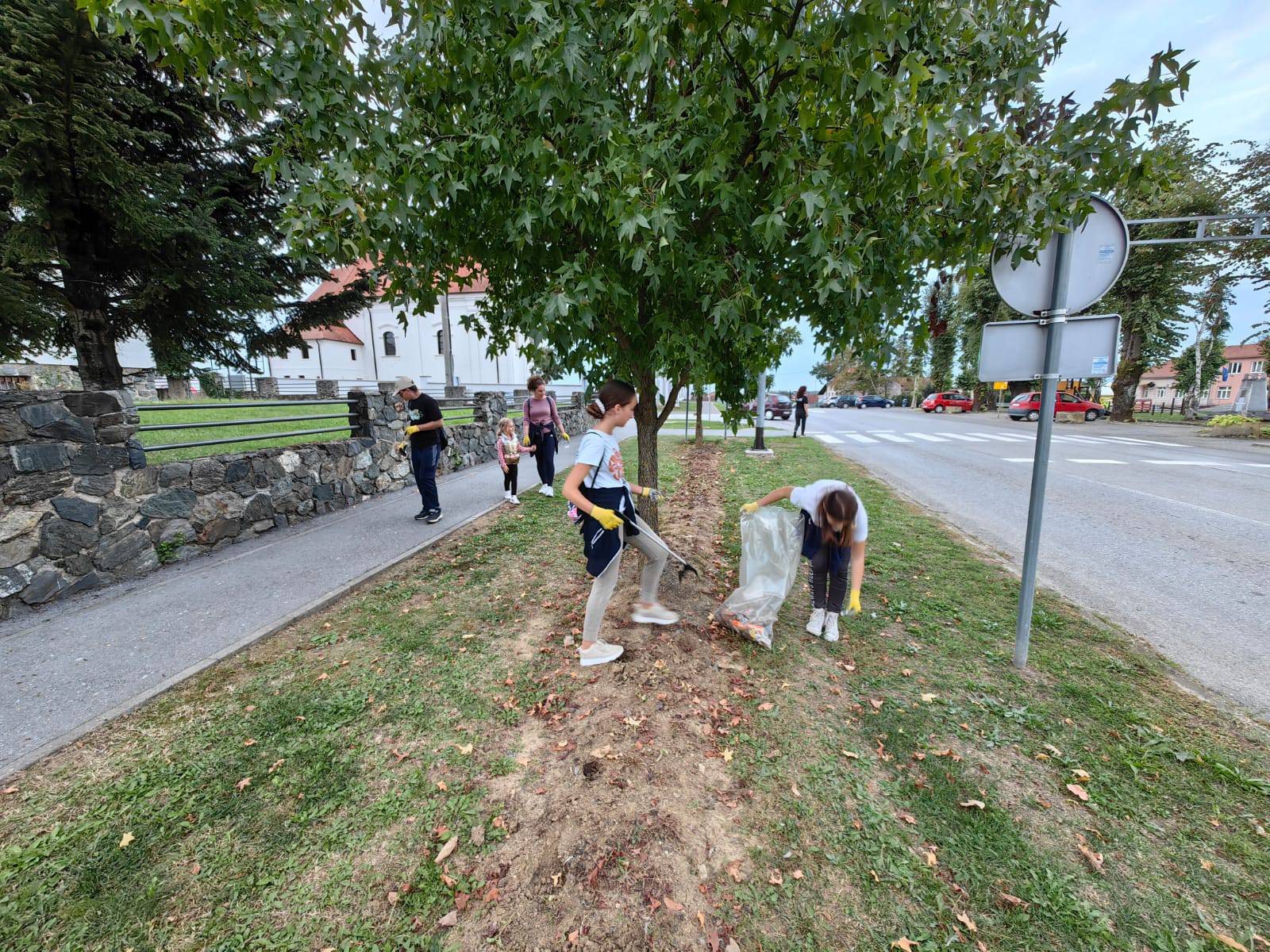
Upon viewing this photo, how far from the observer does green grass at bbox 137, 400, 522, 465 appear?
19.8 ft

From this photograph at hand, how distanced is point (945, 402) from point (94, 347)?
47.2 meters

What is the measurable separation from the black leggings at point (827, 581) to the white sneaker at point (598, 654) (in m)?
1.57

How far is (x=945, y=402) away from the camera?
136 ft

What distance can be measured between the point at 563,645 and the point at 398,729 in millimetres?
1186

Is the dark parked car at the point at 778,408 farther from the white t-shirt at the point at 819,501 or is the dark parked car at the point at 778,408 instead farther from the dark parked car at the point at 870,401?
the dark parked car at the point at 870,401

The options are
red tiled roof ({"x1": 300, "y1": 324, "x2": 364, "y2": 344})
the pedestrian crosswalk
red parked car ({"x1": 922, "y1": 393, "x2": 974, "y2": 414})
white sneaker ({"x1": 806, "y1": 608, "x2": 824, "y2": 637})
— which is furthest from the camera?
red tiled roof ({"x1": 300, "y1": 324, "x2": 364, "y2": 344})

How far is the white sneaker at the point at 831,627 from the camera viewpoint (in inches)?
149

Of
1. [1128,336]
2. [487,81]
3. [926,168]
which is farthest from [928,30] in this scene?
[1128,336]

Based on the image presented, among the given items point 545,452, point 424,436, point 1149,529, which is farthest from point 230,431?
point 1149,529

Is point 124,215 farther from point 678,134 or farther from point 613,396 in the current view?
point 678,134

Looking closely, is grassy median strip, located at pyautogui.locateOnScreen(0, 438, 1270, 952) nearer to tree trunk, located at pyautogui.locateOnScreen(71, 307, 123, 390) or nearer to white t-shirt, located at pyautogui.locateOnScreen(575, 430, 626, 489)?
white t-shirt, located at pyautogui.locateOnScreen(575, 430, 626, 489)

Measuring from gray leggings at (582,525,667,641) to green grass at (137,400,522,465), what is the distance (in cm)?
338

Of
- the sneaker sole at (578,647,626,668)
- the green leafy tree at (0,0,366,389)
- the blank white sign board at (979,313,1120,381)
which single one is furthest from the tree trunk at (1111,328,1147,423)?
the green leafy tree at (0,0,366,389)

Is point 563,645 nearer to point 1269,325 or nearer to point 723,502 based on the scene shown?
point 723,502
